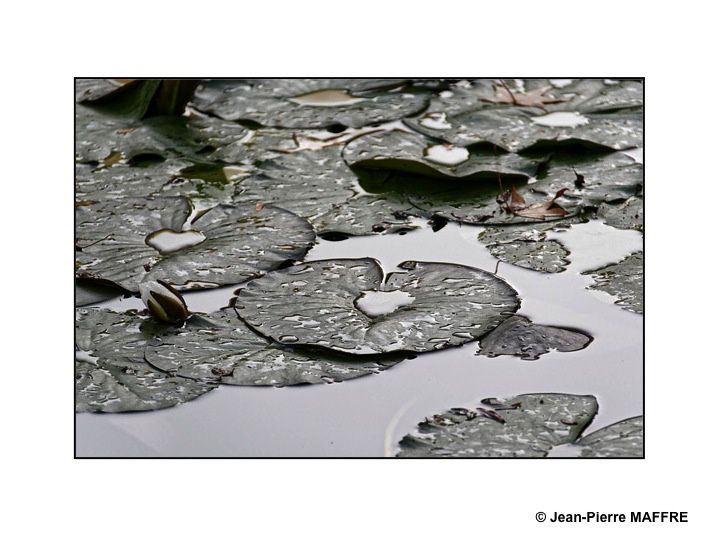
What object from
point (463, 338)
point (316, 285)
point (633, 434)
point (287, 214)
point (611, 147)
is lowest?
point (633, 434)

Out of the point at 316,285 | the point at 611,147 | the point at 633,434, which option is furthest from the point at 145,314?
the point at 611,147

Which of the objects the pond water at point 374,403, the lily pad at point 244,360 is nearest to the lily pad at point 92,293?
the lily pad at point 244,360

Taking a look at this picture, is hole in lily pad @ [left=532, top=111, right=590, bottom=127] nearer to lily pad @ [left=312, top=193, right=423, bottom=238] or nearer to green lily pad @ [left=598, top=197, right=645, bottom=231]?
green lily pad @ [left=598, top=197, right=645, bottom=231]

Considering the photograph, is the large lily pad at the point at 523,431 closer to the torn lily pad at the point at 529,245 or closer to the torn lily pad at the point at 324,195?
the torn lily pad at the point at 529,245

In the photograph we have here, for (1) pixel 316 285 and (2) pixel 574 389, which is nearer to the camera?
(2) pixel 574 389

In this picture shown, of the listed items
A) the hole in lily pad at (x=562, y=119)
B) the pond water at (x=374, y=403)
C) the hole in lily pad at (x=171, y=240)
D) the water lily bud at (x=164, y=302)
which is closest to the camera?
the pond water at (x=374, y=403)

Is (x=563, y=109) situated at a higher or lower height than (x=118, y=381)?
higher

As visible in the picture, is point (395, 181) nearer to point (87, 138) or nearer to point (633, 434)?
point (87, 138)
